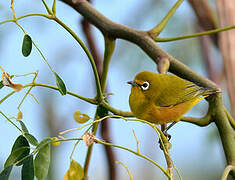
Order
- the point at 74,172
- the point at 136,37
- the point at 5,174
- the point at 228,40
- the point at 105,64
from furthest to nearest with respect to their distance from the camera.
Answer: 1. the point at 228,40
2. the point at 136,37
3. the point at 105,64
4. the point at 74,172
5. the point at 5,174

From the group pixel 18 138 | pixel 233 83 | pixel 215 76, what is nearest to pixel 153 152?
pixel 215 76

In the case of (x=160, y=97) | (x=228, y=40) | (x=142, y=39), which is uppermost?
(x=228, y=40)

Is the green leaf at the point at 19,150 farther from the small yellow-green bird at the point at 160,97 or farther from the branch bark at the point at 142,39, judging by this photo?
the small yellow-green bird at the point at 160,97

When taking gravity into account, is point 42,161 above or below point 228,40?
below

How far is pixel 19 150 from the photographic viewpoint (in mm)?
707

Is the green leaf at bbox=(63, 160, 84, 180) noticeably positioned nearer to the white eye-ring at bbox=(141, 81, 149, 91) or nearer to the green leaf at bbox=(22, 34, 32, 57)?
the green leaf at bbox=(22, 34, 32, 57)

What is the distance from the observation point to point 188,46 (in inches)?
106

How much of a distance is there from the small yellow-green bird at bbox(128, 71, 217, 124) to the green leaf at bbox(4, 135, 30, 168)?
679 mm

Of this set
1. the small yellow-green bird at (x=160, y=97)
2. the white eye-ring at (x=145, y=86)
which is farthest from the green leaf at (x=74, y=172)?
the white eye-ring at (x=145, y=86)

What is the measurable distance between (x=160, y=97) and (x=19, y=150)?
0.88 meters

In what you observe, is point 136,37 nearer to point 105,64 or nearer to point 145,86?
point 105,64

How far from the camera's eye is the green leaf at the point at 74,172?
78 cm

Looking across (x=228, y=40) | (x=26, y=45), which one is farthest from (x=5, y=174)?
(x=228, y=40)

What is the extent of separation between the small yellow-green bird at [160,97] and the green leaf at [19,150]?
679 millimetres
